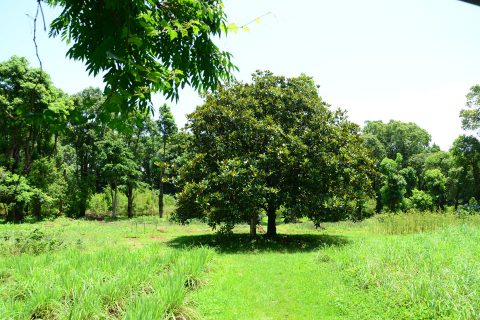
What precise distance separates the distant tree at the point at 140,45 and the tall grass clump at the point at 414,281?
211 inches

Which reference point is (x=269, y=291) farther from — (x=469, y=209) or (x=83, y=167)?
(x=83, y=167)

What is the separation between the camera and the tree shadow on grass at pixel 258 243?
1484 cm

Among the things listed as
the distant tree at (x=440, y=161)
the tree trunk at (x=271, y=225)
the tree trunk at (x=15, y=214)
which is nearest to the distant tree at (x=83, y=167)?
the tree trunk at (x=15, y=214)

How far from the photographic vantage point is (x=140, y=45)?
2.10m

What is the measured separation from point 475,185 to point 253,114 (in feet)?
112

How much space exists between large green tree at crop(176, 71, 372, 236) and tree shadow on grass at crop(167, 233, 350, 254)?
100 cm

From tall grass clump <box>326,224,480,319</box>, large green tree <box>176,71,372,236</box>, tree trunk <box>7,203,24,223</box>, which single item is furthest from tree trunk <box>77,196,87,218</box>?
tall grass clump <box>326,224,480,319</box>

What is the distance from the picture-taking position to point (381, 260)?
921 cm

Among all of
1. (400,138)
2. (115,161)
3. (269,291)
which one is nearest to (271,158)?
(269,291)

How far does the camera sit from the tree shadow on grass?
1484 centimetres

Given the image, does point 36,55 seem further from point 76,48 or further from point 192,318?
point 192,318

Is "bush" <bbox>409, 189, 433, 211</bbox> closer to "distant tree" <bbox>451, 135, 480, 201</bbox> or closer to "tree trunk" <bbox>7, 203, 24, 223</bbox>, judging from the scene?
"distant tree" <bbox>451, 135, 480, 201</bbox>

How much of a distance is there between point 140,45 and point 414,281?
6.85 meters

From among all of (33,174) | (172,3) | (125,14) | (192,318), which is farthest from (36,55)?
(33,174)
